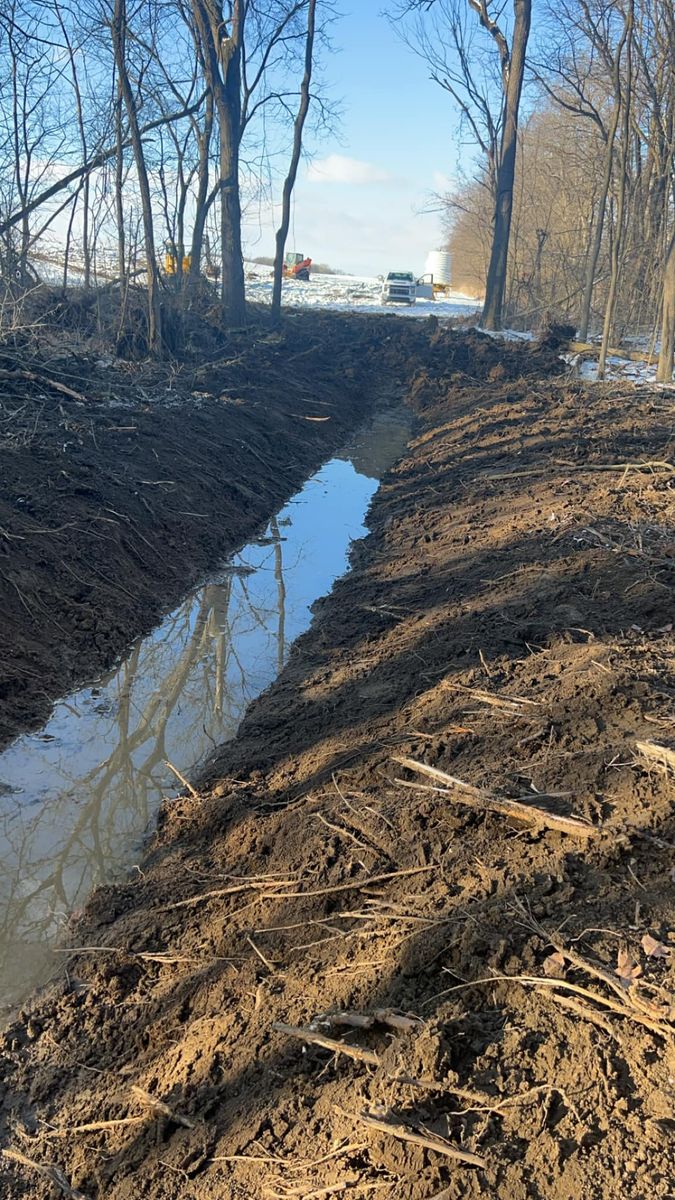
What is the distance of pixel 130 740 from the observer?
19.4 feet

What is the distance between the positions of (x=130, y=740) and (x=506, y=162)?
88.4 ft

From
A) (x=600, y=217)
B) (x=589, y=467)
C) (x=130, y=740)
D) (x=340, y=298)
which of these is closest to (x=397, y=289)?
(x=340, y=298)

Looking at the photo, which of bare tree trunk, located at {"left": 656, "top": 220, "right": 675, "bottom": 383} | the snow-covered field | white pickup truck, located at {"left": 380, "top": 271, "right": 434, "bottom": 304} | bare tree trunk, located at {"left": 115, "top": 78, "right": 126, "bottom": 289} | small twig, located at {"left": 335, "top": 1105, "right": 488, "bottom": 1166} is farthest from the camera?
white pickup truck, located at {"left": 380, "top": 271, "right": 434, "bottom": 304}

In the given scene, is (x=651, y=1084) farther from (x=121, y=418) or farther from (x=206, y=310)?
(x=206, y=310)

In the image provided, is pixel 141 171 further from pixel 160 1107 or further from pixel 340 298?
pixel 340 298

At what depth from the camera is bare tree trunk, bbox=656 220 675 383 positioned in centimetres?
1517

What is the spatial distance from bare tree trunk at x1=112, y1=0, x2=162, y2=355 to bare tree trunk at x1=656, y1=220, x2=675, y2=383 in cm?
903

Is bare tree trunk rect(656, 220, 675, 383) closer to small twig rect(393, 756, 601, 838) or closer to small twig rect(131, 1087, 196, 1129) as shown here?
small twig rect(393, 756, 601, 838)

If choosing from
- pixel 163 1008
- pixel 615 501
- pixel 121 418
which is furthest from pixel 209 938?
pixel 121 418

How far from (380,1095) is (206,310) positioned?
25.4m

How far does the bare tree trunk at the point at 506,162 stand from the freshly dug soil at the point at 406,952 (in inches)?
943

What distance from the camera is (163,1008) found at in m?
3.41

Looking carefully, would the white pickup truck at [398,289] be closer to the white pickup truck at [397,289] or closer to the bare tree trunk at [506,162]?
the white pickup truck at [397,289]

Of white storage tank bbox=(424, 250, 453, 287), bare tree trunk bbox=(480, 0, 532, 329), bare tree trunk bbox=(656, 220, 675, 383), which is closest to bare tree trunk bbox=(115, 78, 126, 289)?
bare tree trunk bbox=(656, 220, 675, 383)
